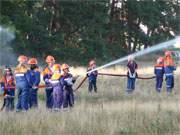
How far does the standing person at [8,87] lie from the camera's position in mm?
16750

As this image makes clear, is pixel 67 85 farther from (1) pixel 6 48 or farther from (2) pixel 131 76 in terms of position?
(1) pixel 6 48

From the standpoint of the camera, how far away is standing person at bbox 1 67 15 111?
16750 mm

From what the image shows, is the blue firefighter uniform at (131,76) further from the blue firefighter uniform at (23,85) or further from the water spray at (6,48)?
the water spray at (6,48)

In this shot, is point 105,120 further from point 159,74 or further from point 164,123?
point 159,74

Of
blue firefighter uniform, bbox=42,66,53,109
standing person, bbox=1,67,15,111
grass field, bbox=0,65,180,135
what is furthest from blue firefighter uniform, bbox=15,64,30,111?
grass field, bbox=0,65,180,135

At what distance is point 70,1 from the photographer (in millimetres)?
51625

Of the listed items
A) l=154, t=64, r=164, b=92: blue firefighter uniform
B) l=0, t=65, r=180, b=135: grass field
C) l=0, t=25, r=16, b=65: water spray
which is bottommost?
l=0, t=65, r=180, b=135: grass field

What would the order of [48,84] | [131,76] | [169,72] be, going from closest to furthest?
[48,84] → [169,72] → [131,76]

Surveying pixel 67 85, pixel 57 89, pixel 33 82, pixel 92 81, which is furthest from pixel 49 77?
pixel 92 81

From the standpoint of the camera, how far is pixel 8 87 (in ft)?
55.1

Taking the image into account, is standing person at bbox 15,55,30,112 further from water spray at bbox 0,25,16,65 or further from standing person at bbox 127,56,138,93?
water spray at bbox 0,25,16,65

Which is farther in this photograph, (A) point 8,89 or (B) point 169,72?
(B) point 169,72

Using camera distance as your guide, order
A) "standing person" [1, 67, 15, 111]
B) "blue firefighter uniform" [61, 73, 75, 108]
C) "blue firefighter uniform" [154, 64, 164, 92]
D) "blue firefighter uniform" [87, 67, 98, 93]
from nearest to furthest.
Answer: "blue firefighter uniform" [61, 73, 75, 108], "standing person" [1, 67, 15, 111], "blue firefighter uniform" [154, 64, 164, 92], "blue firefighter uniform" [87, 67, 98, 93]

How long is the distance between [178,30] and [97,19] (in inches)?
471
